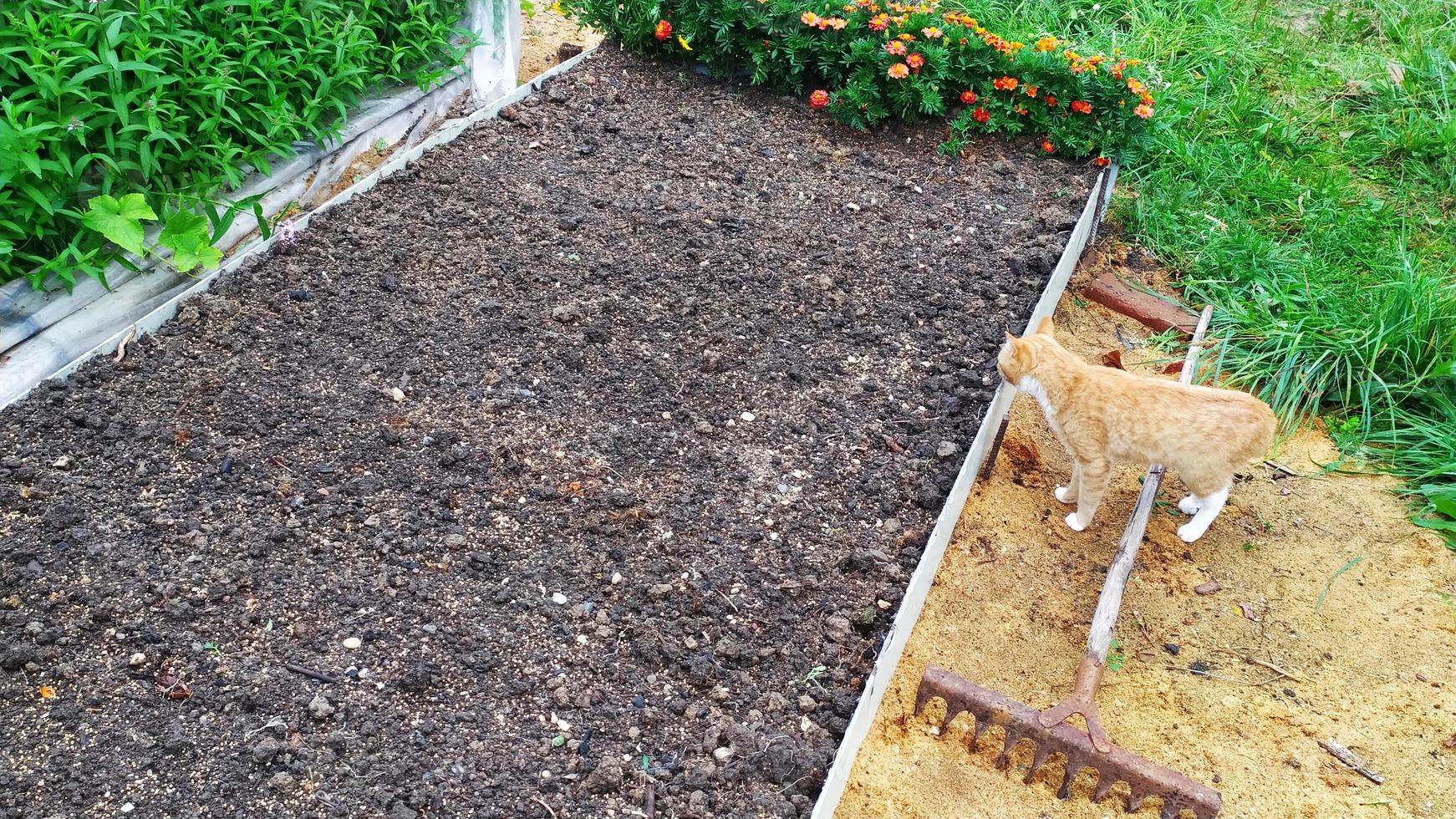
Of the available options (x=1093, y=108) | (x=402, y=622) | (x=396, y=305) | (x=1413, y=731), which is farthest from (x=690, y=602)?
(x=1093, y=108)

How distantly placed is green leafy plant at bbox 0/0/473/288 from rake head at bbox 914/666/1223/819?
342 centimetres

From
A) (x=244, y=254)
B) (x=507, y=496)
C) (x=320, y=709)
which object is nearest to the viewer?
(x=320, y=709)

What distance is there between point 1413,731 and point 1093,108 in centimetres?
353

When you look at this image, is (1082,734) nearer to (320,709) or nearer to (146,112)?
(320,709)

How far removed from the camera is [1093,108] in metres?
5.39

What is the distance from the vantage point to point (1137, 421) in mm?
3328

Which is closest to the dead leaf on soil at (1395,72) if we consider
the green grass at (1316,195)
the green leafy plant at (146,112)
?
the green grass at (1316,195)

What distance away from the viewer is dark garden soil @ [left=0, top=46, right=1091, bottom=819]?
8.84 ft

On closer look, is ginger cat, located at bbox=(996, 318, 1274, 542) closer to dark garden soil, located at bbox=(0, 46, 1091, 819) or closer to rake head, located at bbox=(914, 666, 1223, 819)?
dark garden soil, located at bbox=(0, 46, 1091, 819)

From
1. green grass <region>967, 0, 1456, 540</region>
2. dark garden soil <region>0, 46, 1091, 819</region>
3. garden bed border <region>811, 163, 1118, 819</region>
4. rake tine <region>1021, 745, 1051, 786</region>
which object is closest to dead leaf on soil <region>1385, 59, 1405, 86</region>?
green grass <region>967, 0, 1456, 540</region>

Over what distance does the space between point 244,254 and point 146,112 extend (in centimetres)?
66

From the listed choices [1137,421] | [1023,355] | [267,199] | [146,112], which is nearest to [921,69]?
[1023,355]

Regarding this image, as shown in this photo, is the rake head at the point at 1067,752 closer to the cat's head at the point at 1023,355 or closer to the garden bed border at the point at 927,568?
the garden bed border at the point at 927,568

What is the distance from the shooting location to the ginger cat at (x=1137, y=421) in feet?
10.7
